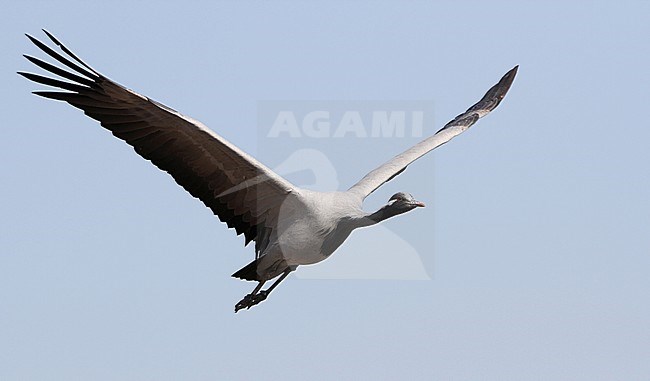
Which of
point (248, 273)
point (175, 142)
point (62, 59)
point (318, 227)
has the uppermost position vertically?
point (62, 59)

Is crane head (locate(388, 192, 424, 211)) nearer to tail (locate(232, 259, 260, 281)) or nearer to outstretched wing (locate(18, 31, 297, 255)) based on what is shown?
outstretched wing (locate(18, 31, 297, 255))

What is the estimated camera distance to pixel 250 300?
1681 centimetres

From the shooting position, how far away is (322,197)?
15.9 m

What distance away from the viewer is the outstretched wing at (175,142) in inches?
598

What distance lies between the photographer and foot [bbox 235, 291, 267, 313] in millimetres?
16812

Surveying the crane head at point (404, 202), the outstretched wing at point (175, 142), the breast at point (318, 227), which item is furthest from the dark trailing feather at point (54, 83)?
the crane head at point (404, 202)

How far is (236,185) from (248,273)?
123cm

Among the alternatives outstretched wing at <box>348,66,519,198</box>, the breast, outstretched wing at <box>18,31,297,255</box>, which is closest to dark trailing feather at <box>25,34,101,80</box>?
outstretched wing at <box>18,31,297,255</box>

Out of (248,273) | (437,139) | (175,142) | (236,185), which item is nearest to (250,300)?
(248,273)

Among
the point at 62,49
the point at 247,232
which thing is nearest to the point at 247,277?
the point at 247,232

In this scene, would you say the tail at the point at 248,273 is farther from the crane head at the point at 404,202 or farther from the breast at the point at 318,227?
the crane head at the point at 404,202

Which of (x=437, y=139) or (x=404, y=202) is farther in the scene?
(x=437, y=139)

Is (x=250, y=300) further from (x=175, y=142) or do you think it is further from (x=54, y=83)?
(x=54, y=83)

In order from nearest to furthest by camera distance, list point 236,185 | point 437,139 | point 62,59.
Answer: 1. point 62,59
2. point 236,185
3. point 437,139
